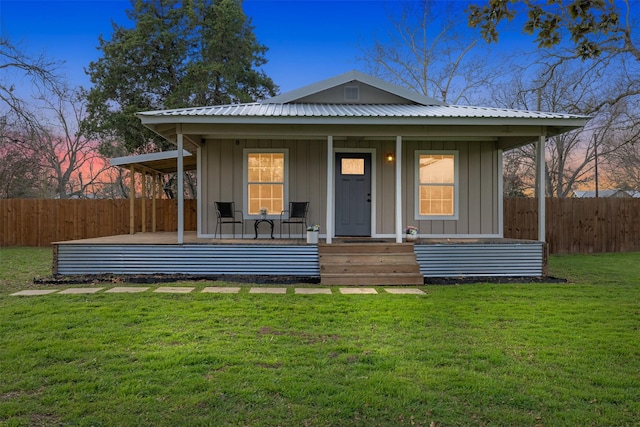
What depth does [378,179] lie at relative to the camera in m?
9.24

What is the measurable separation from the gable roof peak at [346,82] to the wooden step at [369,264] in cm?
386

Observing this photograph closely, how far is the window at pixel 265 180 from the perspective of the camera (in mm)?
9109

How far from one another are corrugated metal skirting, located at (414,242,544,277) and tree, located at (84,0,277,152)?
10.9m

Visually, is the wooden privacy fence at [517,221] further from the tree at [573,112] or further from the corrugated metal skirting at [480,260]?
the corrugated metal skirting at [480,260]

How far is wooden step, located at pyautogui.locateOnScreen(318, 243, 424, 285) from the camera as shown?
687cm

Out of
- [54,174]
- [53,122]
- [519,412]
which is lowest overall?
[519,412]

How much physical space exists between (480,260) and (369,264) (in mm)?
2046

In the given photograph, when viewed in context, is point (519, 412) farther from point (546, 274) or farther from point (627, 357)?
point (546, 274)

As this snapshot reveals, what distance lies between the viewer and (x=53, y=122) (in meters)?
19.4

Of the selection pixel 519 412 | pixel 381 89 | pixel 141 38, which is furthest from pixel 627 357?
pixel 141 38

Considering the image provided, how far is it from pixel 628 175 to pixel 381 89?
65.5 feet

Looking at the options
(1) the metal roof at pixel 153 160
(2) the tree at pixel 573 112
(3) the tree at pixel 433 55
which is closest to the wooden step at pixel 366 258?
(1) the metal roof at pixel 153 160

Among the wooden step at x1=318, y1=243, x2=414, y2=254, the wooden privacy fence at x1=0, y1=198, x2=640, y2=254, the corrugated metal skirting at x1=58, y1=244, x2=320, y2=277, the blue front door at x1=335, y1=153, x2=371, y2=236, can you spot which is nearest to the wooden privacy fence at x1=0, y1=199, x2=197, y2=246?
the wooden privacy fence at x1=0, y1=198, x2=640, y2=254

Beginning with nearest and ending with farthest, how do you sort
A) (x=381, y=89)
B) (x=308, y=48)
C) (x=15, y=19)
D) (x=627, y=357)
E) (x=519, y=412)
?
(x=519, y=412) → (x=627, y=357) → (x=381, y=89) → (x=15, y=19) → (x=308, y=48)
